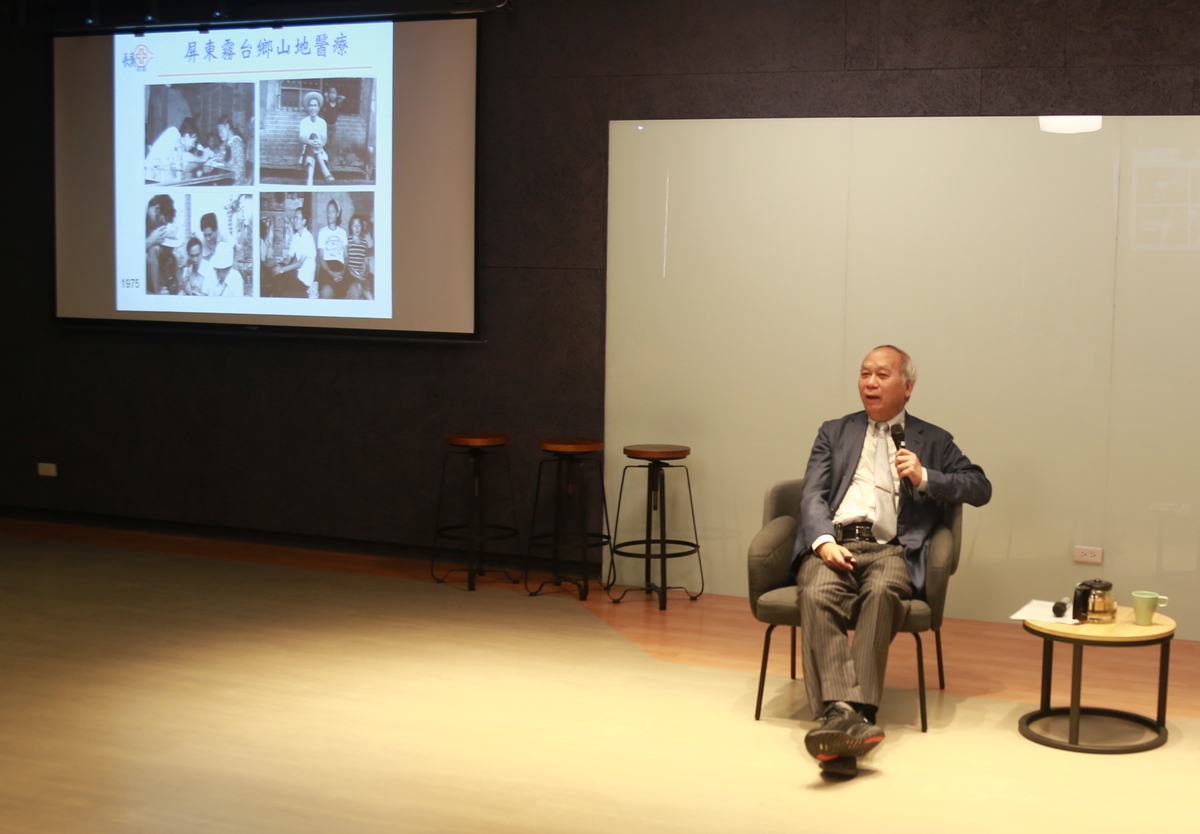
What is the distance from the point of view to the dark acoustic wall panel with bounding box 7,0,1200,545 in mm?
5543

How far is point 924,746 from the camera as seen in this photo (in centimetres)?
396

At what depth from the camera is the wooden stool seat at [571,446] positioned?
590 centimetres

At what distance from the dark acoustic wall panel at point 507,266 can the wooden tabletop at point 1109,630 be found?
8.25 feet

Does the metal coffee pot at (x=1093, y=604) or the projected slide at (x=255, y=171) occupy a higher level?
the projected slide at (x=255, y=171)

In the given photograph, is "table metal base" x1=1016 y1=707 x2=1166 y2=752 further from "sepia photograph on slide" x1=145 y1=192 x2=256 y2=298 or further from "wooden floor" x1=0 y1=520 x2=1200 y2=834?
"sepia photograph on slide" x1=145 y1=192 x2=256 y2=298

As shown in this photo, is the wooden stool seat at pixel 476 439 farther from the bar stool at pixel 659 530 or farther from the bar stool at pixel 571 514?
the bar stool at pixel 659 530

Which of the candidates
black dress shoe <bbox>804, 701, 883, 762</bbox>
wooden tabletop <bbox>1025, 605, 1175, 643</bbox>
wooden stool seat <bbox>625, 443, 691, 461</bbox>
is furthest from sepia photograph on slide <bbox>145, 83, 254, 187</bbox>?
wooden tabletop <bbox>1025, 605, 1175, 643</bbox>

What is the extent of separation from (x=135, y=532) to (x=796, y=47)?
4.83m

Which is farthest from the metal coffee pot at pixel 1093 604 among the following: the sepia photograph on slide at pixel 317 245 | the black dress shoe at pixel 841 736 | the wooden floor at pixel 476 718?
the sepia photograph on slide at pixel 317 245

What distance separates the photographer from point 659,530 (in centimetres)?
611

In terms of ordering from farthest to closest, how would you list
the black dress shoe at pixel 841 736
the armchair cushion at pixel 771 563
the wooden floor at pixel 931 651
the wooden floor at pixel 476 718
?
the wooden floor at pixel 931 651 < the armchair cushion at pixel 771 563 < the black dress shoe at pixel 841 736 < the wooden floor at pixel 476 718

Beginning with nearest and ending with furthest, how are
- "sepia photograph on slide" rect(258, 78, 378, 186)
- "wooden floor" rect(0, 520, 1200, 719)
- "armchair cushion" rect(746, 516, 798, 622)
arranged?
"armchair cushion" rect(746, 516, 798, 622) < "wooden floor" rect(0, 520, 1200, 719) < "sepia photograph on slide" rect(258, 78, 378, 186)

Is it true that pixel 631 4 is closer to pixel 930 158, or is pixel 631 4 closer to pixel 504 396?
pixel 930 158

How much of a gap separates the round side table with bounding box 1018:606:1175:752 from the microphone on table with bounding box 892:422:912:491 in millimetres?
629
